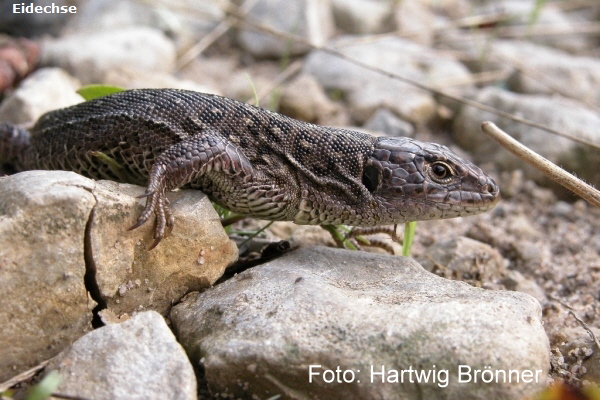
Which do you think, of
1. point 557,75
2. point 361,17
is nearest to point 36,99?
point 361,17

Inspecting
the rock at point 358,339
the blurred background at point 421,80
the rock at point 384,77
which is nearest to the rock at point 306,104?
the blurred background at point 421,80

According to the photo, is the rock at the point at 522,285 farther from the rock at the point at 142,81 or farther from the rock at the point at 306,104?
the rock at the point at 142,81

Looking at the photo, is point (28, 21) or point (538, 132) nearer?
point (538, 132)

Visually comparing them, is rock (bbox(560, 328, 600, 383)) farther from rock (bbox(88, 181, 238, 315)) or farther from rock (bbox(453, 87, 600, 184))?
rock (bbox(453, 87, 600, 184))

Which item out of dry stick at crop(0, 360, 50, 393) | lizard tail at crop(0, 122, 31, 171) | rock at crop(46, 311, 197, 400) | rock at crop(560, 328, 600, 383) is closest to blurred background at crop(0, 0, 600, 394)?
rock at crop(560, 328, 600, 383)

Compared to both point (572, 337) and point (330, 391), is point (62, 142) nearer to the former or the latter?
point (330, 391)

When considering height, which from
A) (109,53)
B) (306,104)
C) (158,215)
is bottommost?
(306,104)

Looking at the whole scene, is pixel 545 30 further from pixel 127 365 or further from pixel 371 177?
pixel 127 365

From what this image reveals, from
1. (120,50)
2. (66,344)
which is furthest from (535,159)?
(120,50)
